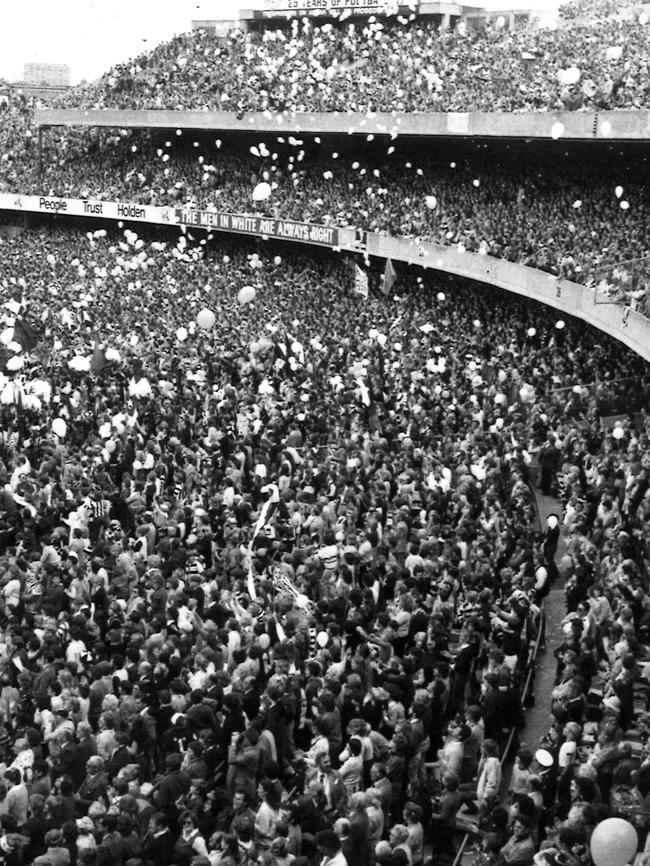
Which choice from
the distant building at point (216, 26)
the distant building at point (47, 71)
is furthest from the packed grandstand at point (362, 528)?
the distant building at point (47, 71)

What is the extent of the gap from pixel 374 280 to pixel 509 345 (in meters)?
13.1

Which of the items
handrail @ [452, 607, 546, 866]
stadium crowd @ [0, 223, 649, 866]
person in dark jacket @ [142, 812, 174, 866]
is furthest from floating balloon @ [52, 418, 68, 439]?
person in dark jacket @ [142, 812, 174, 866]

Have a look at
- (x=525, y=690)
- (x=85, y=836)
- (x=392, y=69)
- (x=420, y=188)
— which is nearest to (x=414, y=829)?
(x=85, y=836)

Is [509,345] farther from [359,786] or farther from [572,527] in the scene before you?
[359,786]

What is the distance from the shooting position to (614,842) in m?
8.05

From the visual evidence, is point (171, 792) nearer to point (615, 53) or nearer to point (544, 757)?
point (544, 757)

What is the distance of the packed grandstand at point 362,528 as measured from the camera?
9430 mm

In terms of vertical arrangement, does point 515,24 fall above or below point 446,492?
above

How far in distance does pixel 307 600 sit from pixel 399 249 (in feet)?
77.8

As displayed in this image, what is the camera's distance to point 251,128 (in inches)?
1687

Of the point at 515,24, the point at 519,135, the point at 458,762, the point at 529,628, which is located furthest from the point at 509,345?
the point at 515,24

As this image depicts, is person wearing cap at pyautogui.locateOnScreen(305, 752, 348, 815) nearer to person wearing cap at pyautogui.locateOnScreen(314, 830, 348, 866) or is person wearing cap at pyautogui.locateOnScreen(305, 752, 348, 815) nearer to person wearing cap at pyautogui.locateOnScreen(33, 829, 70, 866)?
person wearing cap at pyautogui.locateOnScreen(314, 830, 348, 866)

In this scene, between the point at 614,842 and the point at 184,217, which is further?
the point at 184,217

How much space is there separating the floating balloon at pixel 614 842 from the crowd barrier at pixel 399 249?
12.8 meters
